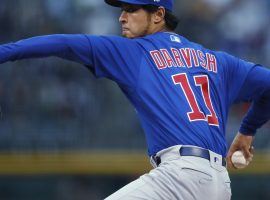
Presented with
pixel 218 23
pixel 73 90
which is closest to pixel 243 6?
pixel 218 23

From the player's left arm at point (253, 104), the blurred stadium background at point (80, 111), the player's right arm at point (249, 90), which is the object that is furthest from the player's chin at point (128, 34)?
the blurred stadium background at point (80, 111)

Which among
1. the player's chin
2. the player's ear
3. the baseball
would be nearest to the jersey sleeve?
the player's chin

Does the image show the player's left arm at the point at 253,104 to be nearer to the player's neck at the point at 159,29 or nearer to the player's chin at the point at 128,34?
the player's neck at the point at 159,29

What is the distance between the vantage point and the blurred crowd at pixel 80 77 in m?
9.88

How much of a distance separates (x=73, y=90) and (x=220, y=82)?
6.23m

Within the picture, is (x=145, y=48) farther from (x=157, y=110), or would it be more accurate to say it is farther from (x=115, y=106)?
(x=115, y=106)

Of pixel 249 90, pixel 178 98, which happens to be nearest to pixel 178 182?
pixel 178 98

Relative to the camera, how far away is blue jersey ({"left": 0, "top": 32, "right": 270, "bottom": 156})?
384cm

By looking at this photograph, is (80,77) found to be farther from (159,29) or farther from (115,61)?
(115,61)

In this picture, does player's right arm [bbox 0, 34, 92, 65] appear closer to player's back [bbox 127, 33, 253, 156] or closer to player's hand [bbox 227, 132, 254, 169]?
player's back [bbox 127, 33, 253, 156]

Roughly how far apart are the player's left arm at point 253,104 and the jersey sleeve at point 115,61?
0.70m

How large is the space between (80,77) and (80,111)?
49cm

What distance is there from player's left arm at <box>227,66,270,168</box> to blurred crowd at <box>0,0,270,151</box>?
5141 millimetres

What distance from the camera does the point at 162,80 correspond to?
12.9 ft
